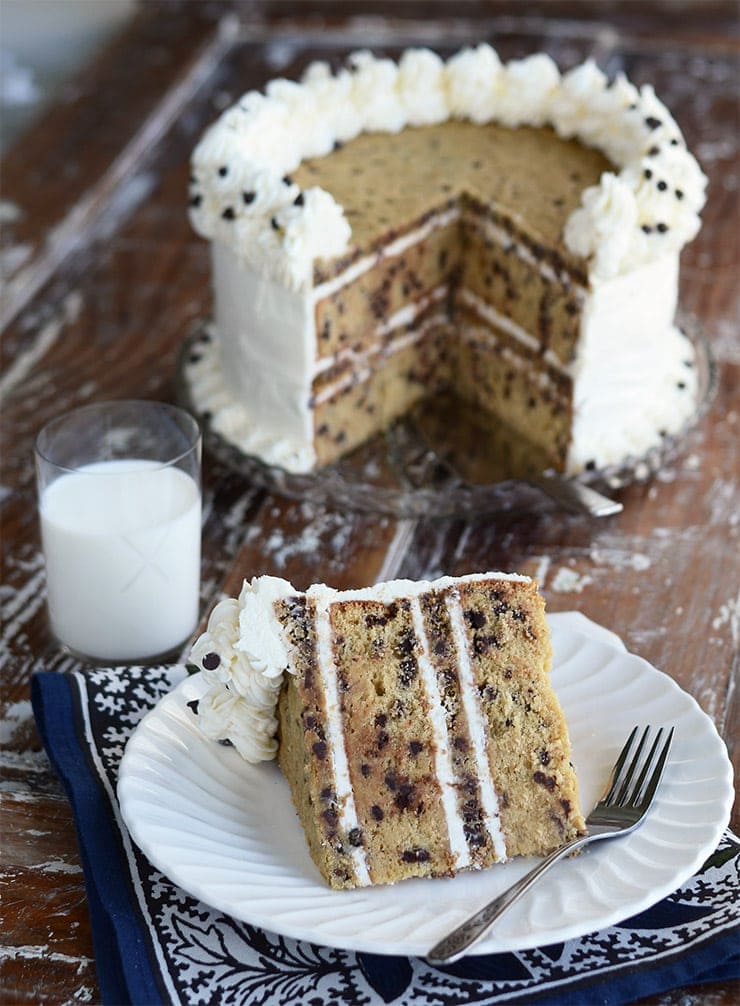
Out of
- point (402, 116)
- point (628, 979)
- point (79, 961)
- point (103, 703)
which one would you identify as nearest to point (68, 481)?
point (103, 703)

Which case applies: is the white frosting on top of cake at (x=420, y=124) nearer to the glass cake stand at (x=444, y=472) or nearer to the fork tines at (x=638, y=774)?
the glass cake stand at (x=444, y=472)

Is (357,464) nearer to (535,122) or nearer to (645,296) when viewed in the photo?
(645,296)

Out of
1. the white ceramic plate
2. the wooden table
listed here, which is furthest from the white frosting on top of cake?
the white ceramic plate

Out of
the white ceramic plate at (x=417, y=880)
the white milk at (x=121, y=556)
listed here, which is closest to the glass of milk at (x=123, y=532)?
the white milk at (x=121, y=556)

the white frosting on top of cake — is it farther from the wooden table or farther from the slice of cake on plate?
the wooden table

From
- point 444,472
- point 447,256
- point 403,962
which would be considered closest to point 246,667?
point 403,962
